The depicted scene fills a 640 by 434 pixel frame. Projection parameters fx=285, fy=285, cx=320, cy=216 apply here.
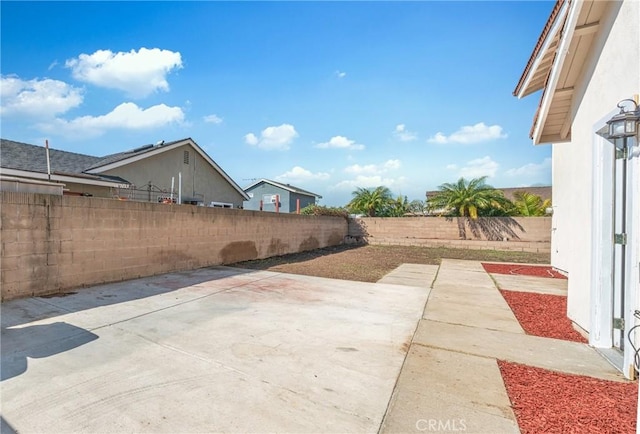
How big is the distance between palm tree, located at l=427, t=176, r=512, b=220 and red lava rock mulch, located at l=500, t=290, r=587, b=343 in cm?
1083

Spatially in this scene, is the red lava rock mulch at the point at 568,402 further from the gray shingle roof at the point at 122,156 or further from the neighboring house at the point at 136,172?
the gray shingle roof at the point at 122,156

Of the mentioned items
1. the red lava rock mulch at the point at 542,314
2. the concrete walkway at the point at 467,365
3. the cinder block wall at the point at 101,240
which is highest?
the cinder block wall at the point at 101,240

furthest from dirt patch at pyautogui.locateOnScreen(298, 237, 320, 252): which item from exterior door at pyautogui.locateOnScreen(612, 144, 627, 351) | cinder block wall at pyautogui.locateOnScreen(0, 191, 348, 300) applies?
exterior door at pyautogui.locateOnScreen(612, 144, 627, 351)

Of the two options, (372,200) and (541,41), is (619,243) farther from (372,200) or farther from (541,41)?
(372,200)

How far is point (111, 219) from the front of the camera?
6012 millimetres

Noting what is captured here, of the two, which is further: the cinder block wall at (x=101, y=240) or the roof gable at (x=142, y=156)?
the roof gable at (x=142, y=156)

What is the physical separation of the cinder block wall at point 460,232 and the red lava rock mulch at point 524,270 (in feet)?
16.9

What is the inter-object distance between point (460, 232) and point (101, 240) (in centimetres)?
1620

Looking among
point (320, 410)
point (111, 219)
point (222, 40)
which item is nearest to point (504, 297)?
point (320, 410)

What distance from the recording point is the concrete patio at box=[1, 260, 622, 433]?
1.97 metres

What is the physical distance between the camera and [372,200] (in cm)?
1939

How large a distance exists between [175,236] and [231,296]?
320 cm

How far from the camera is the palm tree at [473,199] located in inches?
629

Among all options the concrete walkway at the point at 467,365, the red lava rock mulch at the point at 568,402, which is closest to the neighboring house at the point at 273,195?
the concrete walkway at the point at 467,365
